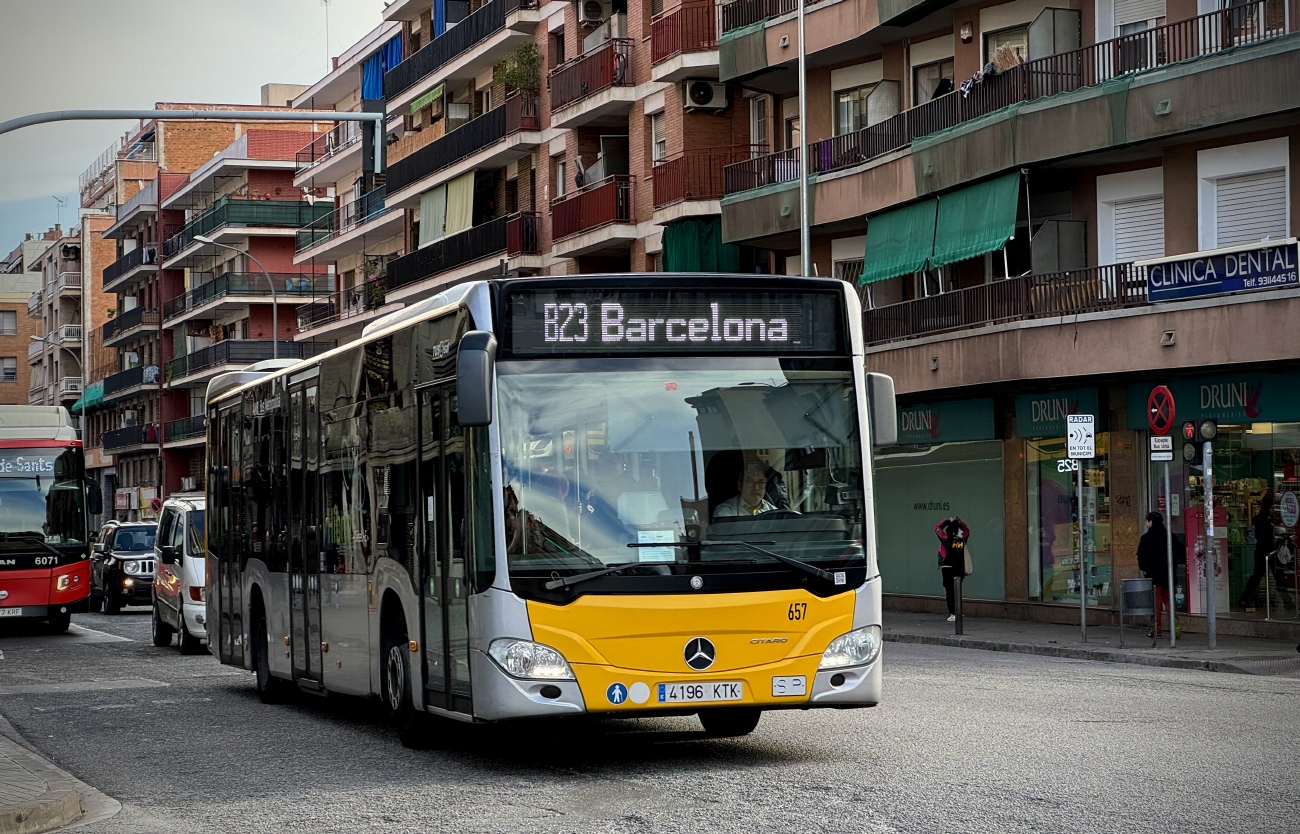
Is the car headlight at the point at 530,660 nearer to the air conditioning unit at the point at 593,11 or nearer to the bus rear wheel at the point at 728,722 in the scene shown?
the bus rear wheel at the point at 728,722

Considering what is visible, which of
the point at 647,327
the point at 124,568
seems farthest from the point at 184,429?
the point at 647,327

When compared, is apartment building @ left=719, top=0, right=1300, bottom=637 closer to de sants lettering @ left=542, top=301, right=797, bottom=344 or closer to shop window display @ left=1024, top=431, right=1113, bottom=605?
shop window display @ left=1024, top=431, right=1113, bottom=605

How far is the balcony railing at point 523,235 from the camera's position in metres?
51.6

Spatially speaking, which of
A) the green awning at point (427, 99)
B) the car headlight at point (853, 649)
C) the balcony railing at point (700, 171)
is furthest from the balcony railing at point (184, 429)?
the car headlight at point (853, 649)

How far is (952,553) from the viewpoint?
31.0 m

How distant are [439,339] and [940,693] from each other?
6.87m

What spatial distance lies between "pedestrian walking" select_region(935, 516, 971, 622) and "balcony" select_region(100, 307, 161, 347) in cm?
7797

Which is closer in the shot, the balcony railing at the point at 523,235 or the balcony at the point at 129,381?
the balcony railing at the point at 523,235

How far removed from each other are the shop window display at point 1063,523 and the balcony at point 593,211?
15281 mm

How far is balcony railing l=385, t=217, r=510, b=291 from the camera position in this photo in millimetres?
53594

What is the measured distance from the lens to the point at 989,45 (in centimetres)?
3369

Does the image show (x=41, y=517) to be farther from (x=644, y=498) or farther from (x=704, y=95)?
(x=644, y=498)

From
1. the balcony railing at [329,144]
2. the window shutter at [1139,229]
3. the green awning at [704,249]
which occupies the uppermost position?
the balcony railing at [329,144]

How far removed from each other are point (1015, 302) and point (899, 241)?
4136mm
